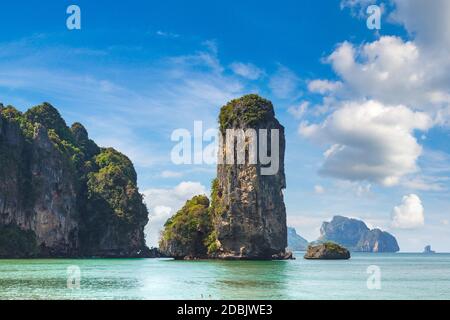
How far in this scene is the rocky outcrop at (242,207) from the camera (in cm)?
6212

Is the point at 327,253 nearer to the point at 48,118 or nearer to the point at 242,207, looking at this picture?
the point at 242,207

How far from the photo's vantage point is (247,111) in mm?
63250

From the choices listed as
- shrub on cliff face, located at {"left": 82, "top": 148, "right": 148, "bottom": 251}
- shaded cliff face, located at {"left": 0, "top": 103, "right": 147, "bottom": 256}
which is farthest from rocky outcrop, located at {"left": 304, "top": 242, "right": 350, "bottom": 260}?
shaded cliff face, located at {"left": 0, "top": 103, "right": 147, "bottom": 256}

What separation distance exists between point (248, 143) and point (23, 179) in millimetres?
32975

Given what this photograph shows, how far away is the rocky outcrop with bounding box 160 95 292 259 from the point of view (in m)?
62.1

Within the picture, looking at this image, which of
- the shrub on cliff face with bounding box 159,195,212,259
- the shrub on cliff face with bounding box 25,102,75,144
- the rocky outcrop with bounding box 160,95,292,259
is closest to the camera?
the rocky outcrop with bounding box 160,95,292,259

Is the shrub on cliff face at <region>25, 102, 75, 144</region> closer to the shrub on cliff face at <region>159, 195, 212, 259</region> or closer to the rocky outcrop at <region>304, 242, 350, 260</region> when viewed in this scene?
the shrub on cliff face at <region>159, 195, 212, 259</region>

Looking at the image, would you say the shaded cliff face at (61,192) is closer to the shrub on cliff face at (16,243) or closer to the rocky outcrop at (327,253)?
the shrub on cliff face at (16,243)

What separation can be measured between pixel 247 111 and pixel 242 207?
1099 cm

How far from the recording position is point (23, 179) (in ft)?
248

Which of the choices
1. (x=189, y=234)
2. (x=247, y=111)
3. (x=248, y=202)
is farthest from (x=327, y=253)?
(x=247, y=111)

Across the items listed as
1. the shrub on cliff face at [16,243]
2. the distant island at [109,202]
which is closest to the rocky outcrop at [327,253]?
the distant island at [109,202]
